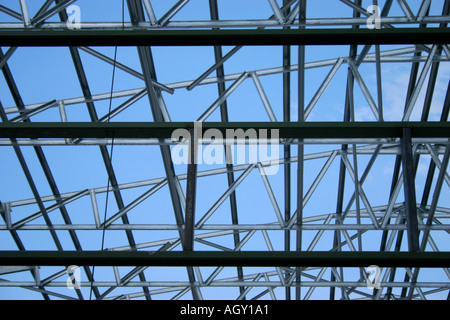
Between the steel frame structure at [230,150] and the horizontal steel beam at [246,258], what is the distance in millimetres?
14

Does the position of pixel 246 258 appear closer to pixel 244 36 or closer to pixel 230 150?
pixel 244 36

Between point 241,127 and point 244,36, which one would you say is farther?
point 244,36

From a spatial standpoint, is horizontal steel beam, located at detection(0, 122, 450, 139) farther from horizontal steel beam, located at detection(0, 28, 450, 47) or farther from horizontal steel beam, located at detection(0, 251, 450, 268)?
horizontal steel beam, located at detection(0, 251, 450, 268)

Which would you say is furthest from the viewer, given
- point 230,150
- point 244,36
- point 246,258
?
point 230,150

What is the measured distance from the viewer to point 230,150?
16078 mm

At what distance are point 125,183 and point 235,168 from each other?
3137 mm

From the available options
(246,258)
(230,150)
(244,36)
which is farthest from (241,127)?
(230,150)

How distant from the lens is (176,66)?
14820 mm

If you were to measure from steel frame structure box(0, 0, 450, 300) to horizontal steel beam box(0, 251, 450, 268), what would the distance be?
1 centimetres

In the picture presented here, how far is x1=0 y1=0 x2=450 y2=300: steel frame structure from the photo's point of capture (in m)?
6.76

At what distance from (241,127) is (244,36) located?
1.14 metres

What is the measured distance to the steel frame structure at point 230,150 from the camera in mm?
6762

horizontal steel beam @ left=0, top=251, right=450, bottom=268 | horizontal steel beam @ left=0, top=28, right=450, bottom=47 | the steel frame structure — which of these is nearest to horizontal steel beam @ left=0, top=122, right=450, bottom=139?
the steel frame structure
